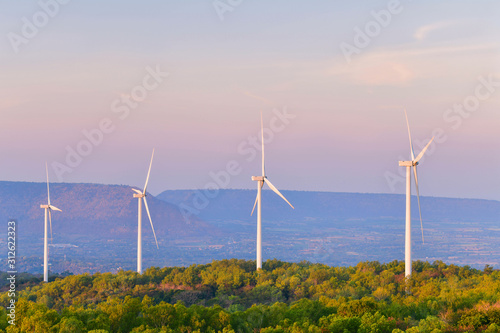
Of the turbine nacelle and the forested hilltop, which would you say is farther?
the turbine nacelle

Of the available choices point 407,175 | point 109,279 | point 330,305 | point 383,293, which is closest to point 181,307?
point 330,305

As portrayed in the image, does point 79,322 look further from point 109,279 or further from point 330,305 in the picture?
point 109,279

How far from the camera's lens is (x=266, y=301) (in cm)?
6969

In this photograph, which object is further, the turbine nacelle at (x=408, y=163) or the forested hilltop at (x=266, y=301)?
the turbine nacelle at (x=408, y=163)

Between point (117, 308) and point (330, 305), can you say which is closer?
point (117, 308)

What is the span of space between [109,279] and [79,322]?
39051mm

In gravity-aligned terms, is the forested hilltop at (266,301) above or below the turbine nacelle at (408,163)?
below

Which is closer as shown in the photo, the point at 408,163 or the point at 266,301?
the point at 408,163

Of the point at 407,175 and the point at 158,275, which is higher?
the point at 407,175

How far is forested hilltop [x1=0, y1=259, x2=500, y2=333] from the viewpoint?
1720 inches

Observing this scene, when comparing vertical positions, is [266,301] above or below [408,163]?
below

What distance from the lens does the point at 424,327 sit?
42.6 meters

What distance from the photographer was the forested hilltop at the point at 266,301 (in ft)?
143

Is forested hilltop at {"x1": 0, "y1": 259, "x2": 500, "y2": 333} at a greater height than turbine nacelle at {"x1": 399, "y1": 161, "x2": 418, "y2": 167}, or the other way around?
turbine nacelle at {"x1": 399, "y1": 161, "x2": 418, "y2": 167}
